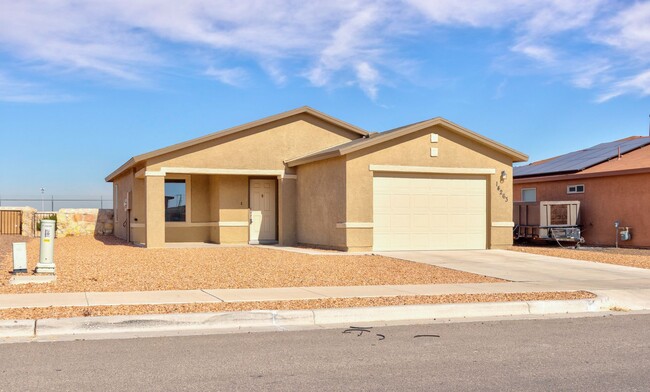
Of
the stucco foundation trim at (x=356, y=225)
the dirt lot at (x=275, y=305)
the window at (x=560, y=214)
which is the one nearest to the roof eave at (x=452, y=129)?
the stucco foundation trim at (x=356, y=225)

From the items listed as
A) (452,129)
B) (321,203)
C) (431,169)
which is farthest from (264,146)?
(452,129)

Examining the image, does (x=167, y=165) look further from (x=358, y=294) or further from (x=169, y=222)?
(x=358, y=294)

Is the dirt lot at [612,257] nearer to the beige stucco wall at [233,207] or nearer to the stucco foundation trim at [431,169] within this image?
the stucco foundation trim at [431,169]

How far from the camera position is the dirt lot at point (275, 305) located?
923 cm

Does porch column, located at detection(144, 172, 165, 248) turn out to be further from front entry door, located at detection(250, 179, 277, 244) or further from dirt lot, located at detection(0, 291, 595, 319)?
dirt lot, located at detection(0, 291, 595, 319)

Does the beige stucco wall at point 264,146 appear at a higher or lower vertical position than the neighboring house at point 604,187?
higher

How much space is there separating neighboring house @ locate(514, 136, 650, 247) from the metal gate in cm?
2307

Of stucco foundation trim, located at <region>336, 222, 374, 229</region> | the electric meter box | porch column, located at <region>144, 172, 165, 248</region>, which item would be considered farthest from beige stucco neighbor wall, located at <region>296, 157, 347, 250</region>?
the electric meter box

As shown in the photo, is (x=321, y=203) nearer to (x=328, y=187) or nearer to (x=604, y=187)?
(x=328, y=187)

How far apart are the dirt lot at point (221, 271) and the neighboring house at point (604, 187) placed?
36.0 feet

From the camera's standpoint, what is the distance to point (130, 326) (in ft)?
29.2

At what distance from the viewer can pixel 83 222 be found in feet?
105

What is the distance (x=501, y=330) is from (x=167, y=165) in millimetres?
14763

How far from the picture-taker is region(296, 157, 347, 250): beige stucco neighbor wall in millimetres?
20375
